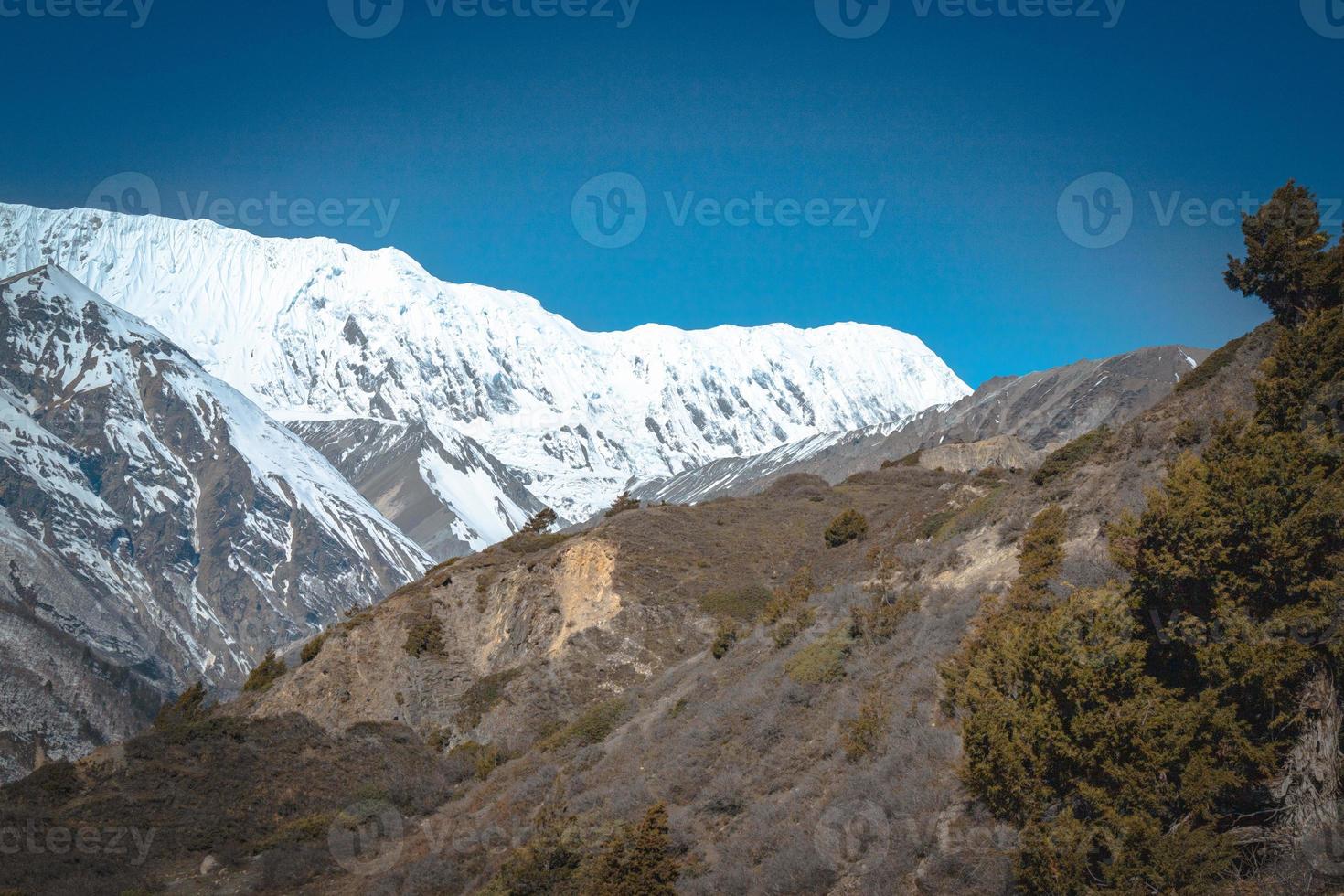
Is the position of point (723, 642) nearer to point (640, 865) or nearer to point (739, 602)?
point (739, 602)

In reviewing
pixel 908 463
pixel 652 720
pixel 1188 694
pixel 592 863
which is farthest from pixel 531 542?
pixel 1188 694

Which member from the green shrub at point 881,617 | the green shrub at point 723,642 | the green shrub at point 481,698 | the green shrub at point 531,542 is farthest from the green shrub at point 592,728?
the green shrub at point 531,542

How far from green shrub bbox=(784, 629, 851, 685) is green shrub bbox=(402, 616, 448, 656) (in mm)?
23649

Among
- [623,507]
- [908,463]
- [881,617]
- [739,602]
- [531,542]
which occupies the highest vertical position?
[623,507]

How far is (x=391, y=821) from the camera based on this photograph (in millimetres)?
26297

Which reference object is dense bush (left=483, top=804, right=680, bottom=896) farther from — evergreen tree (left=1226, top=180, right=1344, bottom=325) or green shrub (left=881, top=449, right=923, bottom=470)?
green shrub (left=881, top=449, right=923, bottom=470)

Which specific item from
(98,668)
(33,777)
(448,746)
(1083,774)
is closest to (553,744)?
(448,746)

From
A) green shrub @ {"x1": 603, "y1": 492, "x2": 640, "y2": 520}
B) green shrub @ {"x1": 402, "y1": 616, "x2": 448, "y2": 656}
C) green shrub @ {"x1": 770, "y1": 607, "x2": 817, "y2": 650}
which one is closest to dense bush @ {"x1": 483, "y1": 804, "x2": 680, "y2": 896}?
green shrub @ {"x1": 770, "y1": 607, "x2": 817, "y2": 650}

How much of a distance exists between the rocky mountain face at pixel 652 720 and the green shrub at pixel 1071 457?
284 mm

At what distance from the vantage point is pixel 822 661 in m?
21.4

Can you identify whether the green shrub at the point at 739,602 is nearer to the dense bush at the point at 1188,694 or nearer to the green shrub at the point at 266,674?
the dense bush at the point at 1188,694

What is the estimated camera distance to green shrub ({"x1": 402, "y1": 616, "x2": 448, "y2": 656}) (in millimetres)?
41562

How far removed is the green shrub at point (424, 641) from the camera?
4156 cm

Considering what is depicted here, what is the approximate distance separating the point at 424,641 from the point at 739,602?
48.9ft
